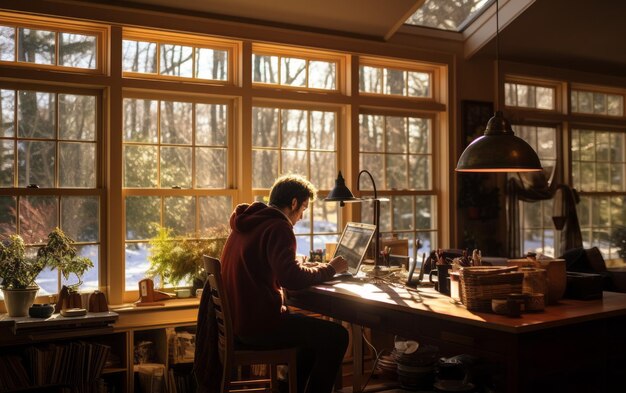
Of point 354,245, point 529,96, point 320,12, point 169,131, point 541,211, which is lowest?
point 354,245

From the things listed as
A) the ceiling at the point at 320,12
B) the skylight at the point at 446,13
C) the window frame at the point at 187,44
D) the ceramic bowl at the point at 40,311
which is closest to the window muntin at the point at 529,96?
the skylight at the point at 446,13

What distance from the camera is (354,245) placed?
4.24 metres

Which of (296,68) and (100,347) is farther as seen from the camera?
(296,68)

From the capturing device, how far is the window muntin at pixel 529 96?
6699mm

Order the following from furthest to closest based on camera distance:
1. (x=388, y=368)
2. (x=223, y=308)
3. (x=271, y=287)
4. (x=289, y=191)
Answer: (x=388, y=368), (x=289, y=191), (x=271, y=287), (x=223, y=308)

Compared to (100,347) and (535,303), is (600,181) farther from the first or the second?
(100,347)

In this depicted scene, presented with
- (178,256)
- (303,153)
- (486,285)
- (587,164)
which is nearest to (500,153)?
(486,285)

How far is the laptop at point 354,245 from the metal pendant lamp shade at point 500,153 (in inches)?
31.5

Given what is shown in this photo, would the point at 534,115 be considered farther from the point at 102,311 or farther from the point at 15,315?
the point at 15,315

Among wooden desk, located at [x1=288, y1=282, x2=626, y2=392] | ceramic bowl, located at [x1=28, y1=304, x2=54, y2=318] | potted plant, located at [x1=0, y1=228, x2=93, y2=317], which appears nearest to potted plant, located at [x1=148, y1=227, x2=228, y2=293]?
potted plant, located at [x1=0, y1=228, x2=93, y2=317]

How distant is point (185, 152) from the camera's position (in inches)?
202

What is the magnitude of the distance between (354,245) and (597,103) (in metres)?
4.54

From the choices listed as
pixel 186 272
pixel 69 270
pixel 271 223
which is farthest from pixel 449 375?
pixel 69 270

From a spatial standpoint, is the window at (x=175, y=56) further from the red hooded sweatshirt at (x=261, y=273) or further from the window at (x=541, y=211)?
the window at (x=541, y=211)
